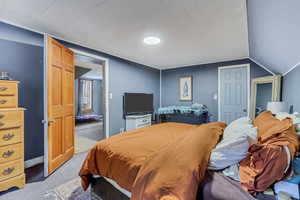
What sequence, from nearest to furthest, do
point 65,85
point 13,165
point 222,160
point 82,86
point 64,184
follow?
1. point 222,160
2. point 13,165
3. point 64,184
4. point 65,85
5. point 82,86

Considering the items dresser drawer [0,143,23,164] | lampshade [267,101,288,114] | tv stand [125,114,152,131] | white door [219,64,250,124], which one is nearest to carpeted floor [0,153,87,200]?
dresser drawer [0,143,23,164]

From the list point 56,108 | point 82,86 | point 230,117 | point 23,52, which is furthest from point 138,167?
point 82,86

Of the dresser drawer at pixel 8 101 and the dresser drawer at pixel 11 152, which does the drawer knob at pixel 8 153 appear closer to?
the dresser drawer at pixel 11 152

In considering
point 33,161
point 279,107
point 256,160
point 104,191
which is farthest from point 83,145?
point 279,107

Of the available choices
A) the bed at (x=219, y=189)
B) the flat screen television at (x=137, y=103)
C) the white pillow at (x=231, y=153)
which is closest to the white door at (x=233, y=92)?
the flat screen television at (x=137, y=103)

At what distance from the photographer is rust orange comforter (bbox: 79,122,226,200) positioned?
84cm

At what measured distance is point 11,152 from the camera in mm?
1793

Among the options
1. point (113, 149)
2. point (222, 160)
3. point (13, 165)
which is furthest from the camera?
point (13, 165)

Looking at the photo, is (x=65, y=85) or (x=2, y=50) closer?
(x=2, y=50)

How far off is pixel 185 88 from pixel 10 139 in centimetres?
453

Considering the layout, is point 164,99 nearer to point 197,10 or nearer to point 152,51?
point 152,51

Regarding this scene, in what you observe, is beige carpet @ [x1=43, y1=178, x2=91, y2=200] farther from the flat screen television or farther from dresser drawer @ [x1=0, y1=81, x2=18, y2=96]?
the flat screen television

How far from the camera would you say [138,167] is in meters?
1.17

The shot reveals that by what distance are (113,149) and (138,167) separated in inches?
16.2
